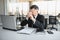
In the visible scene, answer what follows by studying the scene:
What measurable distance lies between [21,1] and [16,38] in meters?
1.99

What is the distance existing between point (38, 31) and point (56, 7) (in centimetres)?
192

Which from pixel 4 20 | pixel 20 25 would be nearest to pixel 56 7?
pixel 20 25

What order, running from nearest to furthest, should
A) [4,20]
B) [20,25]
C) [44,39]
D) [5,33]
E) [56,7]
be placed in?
[44,39], [5,33], [4,20], [20,25], [56,7]

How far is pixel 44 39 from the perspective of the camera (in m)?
1.17

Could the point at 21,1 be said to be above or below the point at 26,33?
above

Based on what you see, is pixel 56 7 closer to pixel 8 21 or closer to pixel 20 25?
pixel 20 25

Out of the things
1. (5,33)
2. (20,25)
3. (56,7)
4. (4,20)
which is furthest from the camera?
(56,7)

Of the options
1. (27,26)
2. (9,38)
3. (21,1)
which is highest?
(21,1)

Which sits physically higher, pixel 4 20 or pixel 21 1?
pixel 21 1

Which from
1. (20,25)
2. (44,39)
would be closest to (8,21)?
(20,25)

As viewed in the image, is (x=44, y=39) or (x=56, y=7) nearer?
(x=44, y=39)

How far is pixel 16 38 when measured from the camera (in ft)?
4.05

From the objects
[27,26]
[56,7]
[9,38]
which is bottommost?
[9,38]

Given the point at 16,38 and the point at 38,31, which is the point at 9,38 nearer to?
the point at 16,38
